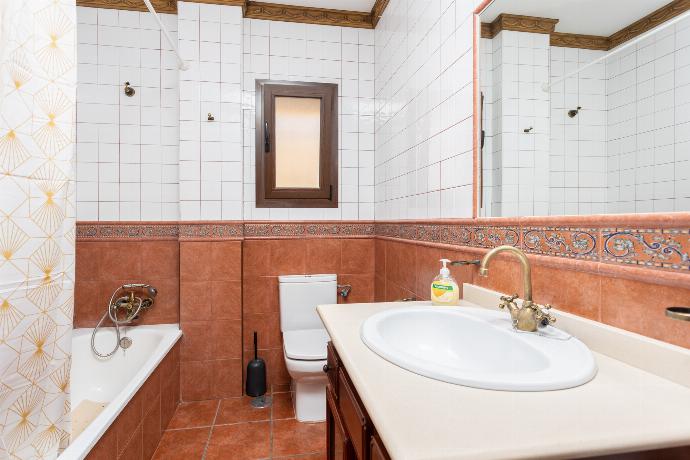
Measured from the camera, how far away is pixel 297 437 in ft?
6.38

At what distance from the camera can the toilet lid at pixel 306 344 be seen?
1.91m

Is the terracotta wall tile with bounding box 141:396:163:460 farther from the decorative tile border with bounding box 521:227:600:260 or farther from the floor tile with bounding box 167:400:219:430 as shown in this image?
the decorative tile border with bounding box 521:227:600:260

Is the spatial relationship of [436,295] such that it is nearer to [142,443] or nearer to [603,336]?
[603,336]

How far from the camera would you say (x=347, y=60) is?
2.60 metres

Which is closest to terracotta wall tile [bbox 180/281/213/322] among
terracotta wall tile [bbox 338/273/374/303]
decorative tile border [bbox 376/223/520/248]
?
terracotta wall tile [bbox 338/273/374/303]

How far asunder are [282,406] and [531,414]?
204cm

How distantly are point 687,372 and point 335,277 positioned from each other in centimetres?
195

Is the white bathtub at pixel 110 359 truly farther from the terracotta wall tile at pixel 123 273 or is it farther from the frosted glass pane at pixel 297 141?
the frosted glass pane at pixel 297 141

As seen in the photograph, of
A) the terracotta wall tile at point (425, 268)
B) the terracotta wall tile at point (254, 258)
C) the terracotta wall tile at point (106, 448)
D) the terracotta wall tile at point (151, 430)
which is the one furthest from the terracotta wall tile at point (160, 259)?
the terracotta wall tile at point (425, 268)

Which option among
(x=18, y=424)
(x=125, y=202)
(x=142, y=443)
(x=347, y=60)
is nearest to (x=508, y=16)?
(x=347, y=60)

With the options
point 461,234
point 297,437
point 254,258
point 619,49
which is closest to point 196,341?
point 254,258

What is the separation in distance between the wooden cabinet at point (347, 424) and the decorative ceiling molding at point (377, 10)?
219 centimetres

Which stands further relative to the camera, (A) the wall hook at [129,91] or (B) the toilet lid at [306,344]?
(A) the wall hook at [129,91]

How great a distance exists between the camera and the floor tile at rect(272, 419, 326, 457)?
1.84 m
